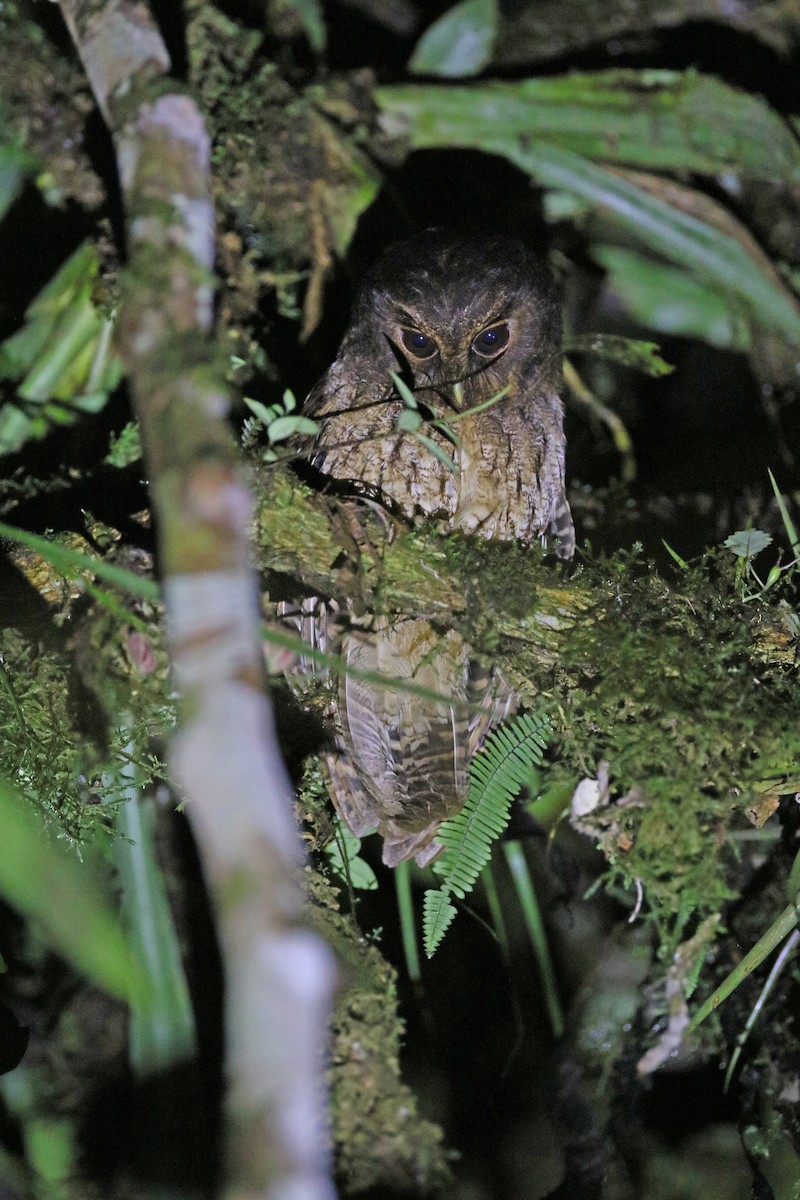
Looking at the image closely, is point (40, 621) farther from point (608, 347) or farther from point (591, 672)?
point (608, 347)

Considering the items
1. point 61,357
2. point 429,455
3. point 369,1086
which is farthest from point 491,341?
point 369,1086

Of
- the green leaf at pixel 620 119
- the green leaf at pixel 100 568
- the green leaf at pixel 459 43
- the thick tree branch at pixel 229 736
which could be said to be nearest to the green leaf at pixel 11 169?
the green leaf at pixel 620 119

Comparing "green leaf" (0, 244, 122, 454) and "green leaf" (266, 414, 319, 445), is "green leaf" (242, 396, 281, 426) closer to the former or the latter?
"green leaf" (266, 414, 319, 445)

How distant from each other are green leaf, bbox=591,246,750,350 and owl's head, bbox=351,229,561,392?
639 millimetres

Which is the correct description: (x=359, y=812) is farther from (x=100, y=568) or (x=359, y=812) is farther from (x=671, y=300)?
(x=671, y=300)

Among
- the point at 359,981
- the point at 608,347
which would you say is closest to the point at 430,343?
the point at 608,347

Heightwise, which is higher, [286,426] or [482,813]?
[286,426]

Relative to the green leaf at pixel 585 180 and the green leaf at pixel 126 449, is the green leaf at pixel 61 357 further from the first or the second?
the green leaf at pixel 585 180

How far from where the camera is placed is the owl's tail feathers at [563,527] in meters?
2.54

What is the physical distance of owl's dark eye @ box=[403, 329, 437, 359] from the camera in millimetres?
2357

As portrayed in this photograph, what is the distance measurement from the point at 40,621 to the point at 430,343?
116 cm

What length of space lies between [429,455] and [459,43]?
4.90 ft

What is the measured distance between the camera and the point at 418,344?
7.77ft

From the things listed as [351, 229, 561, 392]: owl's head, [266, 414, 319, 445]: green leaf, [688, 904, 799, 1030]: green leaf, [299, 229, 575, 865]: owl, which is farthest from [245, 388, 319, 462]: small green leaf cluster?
[688, 904, 799, 1030]: green leaf
